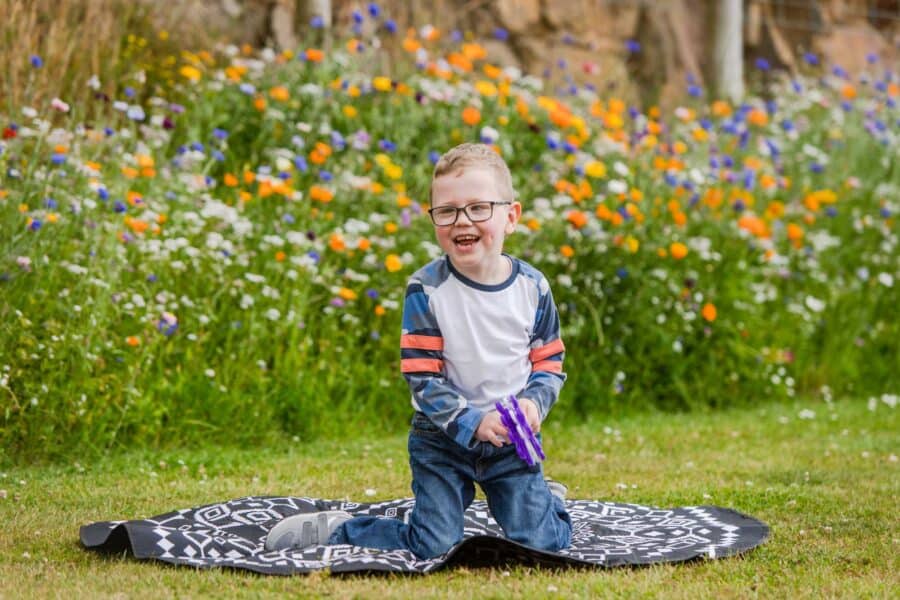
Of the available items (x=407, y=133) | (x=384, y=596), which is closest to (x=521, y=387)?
(x=384, y=596)

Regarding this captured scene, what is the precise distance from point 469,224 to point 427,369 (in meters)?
0.41

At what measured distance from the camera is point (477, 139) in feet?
22.9

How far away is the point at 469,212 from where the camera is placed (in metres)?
3.57

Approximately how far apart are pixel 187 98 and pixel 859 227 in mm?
3895

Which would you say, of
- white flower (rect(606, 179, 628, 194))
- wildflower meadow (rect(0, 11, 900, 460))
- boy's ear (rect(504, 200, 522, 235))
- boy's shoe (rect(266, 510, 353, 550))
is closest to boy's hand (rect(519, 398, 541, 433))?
boy's ear (rect(504, 200, 522, 235))

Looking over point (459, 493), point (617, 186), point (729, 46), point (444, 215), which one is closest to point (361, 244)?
point (617, 186)

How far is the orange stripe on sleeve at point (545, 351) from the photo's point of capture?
371 cm

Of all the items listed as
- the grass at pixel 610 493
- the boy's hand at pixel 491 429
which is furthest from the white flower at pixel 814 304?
the boy's hand at pixel 491 429

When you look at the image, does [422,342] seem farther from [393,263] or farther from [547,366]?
[393,263]

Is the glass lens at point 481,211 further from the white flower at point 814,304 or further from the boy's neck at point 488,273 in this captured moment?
the white flower at point 814,304

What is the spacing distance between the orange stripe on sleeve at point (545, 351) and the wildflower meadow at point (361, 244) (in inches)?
72.6

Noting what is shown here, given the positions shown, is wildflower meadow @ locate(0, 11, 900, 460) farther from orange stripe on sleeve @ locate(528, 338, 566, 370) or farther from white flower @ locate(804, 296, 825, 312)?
orange stripe on sleeve @ locate(528, 338, 566, 370)

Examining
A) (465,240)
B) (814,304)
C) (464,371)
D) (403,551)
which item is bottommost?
(403,551)

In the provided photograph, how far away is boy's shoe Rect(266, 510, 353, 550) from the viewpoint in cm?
359
